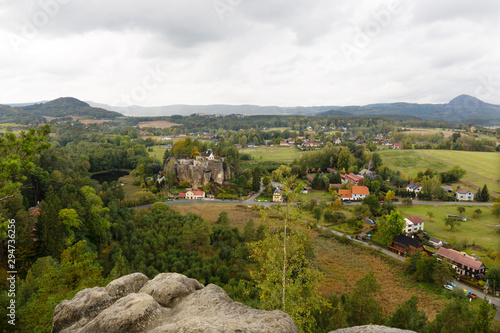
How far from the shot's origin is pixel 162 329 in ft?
15.6

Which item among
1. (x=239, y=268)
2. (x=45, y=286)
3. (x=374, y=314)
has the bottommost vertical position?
(x=239, y=268)

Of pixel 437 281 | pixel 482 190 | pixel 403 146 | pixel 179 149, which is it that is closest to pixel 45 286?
pixel 437 281

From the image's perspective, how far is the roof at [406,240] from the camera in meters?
27.2

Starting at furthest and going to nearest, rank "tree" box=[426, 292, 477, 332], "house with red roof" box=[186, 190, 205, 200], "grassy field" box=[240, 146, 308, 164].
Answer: "grassy field" box=[240, 146, 308, 164]
"house with red roof" box=[186, 190, 205, 200]
"tree" box=[426, 292, 477, 332]

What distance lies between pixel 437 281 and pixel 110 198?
3441 centimetres

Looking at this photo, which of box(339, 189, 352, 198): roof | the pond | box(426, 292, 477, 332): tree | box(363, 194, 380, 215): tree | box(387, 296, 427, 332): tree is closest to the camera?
box(426, 292, 477, 332): tree

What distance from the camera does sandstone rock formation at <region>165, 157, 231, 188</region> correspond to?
169 ft

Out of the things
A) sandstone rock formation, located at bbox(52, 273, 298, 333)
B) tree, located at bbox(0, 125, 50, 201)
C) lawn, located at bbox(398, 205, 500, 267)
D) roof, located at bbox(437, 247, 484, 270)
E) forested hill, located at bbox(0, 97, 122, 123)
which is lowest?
lawn, located at bbox(398, 205, 500, 267)

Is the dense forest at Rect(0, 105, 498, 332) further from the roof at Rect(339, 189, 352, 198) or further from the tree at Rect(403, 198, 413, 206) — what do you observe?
the tree at Rect(403, 198, 413, 206)

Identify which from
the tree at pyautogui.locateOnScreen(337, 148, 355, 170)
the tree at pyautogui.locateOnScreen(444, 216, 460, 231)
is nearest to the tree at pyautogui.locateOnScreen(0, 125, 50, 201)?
the tree at pyautogui.locateOnScreen(444, 216, 460, 231)

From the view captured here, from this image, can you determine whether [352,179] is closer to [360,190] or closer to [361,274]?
A: [360,190]

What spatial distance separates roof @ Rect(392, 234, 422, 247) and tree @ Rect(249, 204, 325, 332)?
25612 millimetres

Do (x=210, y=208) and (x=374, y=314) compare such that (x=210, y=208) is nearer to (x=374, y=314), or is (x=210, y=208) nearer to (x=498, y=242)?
(x=374, y=314)

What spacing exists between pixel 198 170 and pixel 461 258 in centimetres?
4124
